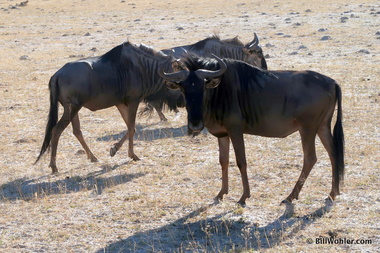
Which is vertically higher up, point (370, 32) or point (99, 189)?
point (99, 189)

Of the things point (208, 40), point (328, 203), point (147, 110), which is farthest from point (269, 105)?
point (208, 40)

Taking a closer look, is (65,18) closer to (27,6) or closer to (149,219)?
(27,6)

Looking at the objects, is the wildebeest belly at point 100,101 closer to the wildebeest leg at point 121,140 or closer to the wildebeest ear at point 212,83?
the wildebeest leg at point 121,140

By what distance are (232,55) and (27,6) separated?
1586 inches

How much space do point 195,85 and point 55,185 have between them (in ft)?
9.58

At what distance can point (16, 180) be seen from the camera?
28.9 ft

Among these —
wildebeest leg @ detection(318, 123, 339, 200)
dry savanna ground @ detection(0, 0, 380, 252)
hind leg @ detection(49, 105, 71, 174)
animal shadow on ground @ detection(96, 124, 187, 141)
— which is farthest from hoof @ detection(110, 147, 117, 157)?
wildebeest leg @ detection(318, 123, 339, 200)

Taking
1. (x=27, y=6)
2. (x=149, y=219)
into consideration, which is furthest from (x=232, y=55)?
(x=27, y=6)

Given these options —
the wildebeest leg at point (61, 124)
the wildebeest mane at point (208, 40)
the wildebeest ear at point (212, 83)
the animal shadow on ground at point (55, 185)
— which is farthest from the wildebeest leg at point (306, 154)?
the wildebeest mane at point (208, 40)

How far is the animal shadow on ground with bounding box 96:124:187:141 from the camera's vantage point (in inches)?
444

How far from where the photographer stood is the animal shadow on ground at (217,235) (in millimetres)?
6168

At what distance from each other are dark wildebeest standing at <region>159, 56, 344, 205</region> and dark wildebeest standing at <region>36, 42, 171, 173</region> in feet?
8.57

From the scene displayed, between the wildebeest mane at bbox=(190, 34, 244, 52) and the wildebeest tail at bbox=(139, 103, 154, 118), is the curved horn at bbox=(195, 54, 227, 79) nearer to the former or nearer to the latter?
the wildebeest tail at bbox=(139, 103, 154, 118)

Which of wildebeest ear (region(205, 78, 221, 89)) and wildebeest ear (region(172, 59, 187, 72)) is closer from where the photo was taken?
wildebeest ear (region(205, 78, 221, 89))
